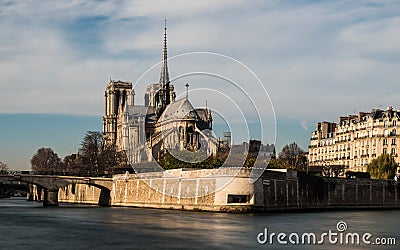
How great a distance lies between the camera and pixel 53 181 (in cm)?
6538

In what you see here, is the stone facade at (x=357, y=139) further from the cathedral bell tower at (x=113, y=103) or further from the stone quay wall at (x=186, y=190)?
the cathedral bell tower at (x=113, y=103)

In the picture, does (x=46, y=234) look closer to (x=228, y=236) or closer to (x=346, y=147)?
(x=228, y=236)

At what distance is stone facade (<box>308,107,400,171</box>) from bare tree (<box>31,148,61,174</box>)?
48.1 m

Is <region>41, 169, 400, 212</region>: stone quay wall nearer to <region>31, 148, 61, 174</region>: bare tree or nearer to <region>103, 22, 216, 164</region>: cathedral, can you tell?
<region>103, 22, 216, 164</region>: cathedral

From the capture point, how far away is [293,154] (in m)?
112

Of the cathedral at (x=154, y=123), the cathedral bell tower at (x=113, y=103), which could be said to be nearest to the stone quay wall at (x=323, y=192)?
the cathedral at (x=154, y=123)

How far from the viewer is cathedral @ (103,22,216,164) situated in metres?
86.2

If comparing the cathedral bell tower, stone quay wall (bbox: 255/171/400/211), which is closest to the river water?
stone quay wall (bbox: 255/171/400/211)

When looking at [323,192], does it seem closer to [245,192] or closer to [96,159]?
[245,192]

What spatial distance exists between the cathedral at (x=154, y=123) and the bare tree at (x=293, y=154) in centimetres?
1537

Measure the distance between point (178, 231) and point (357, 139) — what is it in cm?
6028

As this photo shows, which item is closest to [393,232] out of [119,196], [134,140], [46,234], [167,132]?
[46,234]

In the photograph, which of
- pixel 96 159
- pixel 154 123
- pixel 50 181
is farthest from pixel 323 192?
pixel 154 123

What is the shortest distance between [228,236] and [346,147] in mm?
64054
